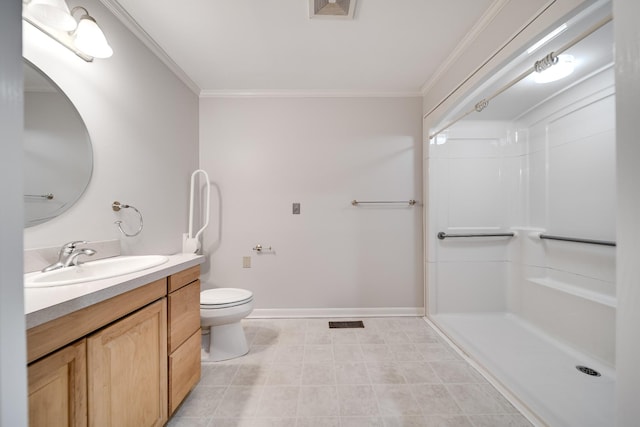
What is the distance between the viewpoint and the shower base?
1243 mm

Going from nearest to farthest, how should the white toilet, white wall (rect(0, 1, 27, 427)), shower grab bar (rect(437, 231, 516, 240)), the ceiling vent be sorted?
white wall (rect(0, 1, 27, 427)) < the ceiling vent < the white toilet < shower grab bar (rect(437, 231, 516, 240))

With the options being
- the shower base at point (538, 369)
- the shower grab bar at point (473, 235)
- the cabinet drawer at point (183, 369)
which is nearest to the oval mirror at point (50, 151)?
the cabinet drawer at point (183, 369)

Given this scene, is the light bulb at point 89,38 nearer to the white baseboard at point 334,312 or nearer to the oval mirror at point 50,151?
the oval mirror at point 50,151

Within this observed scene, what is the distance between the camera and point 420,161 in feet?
8.02

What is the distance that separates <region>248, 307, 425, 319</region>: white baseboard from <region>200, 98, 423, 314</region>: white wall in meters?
0.04

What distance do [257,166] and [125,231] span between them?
48.6 inches

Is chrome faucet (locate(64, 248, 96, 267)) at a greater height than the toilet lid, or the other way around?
chrome faucet (locate(64, 248, 96, 267))

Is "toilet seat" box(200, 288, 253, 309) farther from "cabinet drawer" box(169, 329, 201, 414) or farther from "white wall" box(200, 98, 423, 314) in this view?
"white wall" box(200, 98, 423, 314)

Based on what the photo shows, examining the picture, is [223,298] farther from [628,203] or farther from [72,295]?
[628,203]

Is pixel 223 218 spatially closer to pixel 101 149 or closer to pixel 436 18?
pixel 101 149

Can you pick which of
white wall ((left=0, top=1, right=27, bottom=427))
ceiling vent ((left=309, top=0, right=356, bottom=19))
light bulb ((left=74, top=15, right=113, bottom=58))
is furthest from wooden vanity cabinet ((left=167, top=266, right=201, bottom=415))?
ceiling vent ((left=309, top=0, right=356, bottom=19))

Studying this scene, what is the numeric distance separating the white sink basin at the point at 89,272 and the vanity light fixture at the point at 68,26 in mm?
1065

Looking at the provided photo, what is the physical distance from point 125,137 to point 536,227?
3.49 metres

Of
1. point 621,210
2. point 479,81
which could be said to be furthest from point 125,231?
point 479,81
